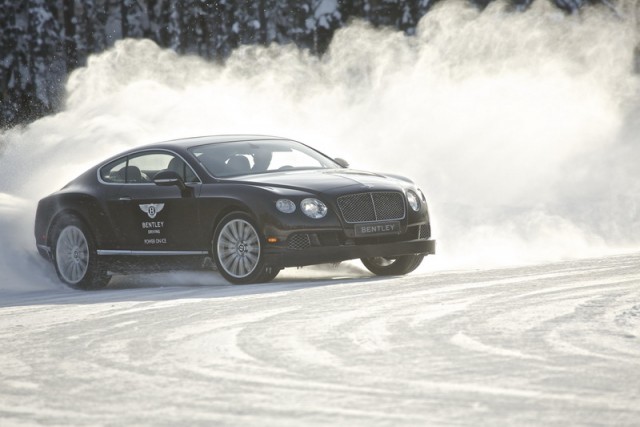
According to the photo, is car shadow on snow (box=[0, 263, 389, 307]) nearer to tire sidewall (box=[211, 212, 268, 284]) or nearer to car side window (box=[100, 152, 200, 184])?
tire sidewall (box=[211, 212, 268, 284])

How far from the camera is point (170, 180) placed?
44.8 feet

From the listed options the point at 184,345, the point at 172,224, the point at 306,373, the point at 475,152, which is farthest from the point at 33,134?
the point at 306,373

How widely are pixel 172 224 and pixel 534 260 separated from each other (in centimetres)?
375

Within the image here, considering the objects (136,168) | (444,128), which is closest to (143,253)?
(136,168)

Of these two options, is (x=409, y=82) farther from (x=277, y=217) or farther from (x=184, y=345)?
(x=184, y=345)

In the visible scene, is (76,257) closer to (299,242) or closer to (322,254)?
(299,242)

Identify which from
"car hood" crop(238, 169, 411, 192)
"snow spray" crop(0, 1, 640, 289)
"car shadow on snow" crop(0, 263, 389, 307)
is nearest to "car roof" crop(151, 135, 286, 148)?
"car hood" crop(238, 169, 411, 192)

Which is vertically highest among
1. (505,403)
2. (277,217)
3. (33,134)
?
(33,134)

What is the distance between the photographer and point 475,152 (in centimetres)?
2392

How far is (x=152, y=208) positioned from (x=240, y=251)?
4.21ft

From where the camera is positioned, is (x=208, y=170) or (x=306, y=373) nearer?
(x=306, y=373)

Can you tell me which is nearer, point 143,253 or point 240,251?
point 240,251

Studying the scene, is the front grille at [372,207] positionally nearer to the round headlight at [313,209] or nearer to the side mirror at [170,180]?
the round headlight at [313,209]

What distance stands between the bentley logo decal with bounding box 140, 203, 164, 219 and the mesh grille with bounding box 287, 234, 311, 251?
1.61m
